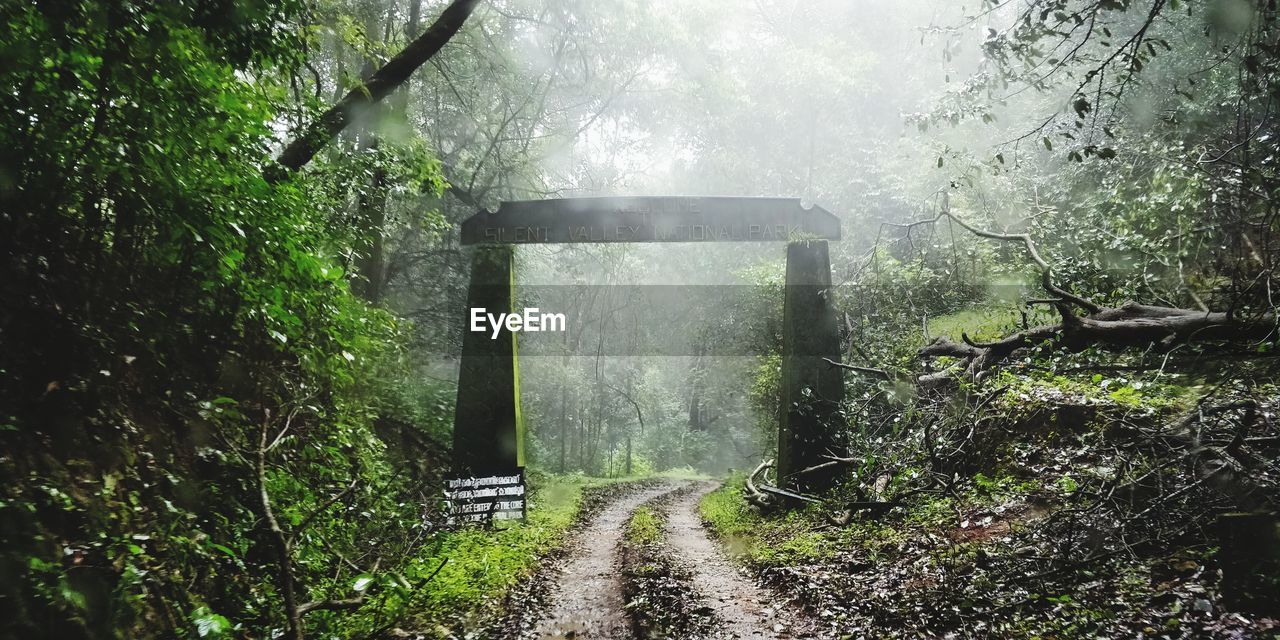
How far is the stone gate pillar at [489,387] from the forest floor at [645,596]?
198cm

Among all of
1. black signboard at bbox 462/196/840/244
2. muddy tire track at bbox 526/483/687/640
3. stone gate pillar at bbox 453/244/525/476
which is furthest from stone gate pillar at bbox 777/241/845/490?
stone gate pillar at bbox 453/244/525/476

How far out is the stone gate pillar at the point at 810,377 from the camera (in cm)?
1016

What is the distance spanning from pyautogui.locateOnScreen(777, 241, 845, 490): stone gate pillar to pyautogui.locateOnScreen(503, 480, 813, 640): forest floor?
2.12 meters

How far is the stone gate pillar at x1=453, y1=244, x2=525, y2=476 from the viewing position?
1061 centimetres

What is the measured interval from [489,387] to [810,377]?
5.59m

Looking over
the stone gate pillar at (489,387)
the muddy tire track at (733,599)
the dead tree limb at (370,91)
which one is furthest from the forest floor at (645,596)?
the dead tree limb at (370,91)

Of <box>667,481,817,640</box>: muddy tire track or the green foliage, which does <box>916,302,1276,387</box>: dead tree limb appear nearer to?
<box>667,481,817,640</box>: muddy tire track

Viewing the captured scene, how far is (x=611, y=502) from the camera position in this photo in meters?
16.2

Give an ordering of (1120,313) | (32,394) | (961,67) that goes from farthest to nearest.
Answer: (961,67), (1120,313), (32,394)

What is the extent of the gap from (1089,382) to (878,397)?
3691 mm

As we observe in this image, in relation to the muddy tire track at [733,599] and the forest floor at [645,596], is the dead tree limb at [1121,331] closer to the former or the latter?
the muddy tire track at [733,599]

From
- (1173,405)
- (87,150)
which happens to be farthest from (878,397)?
(87,150)

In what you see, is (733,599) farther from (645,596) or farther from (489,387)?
(489,387)

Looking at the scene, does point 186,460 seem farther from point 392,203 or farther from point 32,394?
point 392,203
